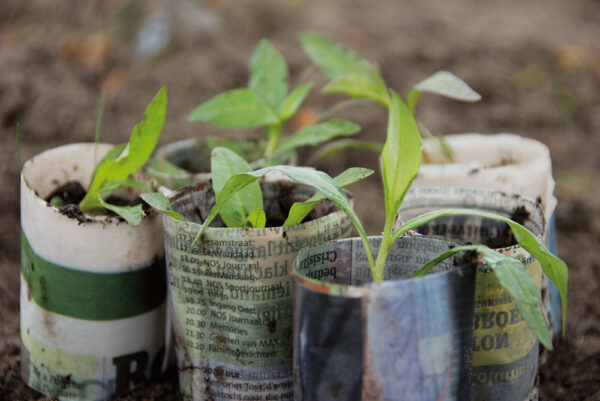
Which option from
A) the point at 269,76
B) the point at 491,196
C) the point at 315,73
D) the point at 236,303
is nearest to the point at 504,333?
the point at 491,196

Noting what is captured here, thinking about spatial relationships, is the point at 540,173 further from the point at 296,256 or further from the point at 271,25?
the point at 271,25

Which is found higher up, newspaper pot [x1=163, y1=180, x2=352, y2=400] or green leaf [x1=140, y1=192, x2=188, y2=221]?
green leaf [x1=140, y1=192, x2=188, y2=221]

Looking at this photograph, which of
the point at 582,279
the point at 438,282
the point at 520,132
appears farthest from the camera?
the point at 520,132

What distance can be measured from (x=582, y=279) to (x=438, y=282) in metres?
0.92

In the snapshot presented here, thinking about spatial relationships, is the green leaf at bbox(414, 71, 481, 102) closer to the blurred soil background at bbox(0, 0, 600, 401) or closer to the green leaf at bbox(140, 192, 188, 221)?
the green leaf at bbox(140, 192, 188, 221)

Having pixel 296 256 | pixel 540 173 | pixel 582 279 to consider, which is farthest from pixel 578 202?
pixel 296 256

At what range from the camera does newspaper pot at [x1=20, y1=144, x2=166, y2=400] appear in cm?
109

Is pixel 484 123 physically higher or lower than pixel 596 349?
higher

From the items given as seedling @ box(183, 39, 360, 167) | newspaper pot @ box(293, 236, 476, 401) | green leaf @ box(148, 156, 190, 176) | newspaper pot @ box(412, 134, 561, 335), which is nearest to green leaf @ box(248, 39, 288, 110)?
seedling @ box(183, 39, 360, 167)

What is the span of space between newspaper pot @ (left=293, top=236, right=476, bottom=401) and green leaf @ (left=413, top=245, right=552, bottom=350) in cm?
4

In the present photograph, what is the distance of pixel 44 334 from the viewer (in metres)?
1.16

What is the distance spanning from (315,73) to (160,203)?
1.73 metres

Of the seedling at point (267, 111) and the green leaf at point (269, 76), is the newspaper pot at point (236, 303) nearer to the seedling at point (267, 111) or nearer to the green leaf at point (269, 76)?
the seedling at point (267, 111)

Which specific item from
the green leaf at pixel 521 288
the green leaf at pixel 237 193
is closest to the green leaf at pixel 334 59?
the green leaf at pixel 237 193
